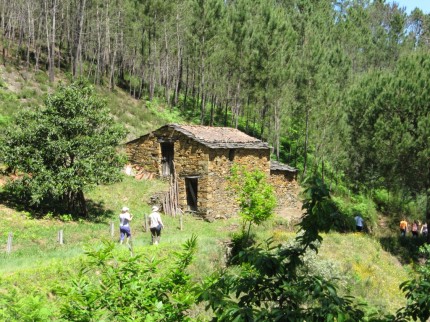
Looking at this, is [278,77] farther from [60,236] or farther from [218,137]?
[60,236]

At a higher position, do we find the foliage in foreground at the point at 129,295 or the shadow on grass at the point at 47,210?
the foliage in foreground at the point at 129,295

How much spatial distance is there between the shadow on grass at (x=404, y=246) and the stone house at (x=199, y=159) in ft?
27.4

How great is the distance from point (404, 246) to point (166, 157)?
48.6 feet

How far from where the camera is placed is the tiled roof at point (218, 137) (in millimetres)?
25105

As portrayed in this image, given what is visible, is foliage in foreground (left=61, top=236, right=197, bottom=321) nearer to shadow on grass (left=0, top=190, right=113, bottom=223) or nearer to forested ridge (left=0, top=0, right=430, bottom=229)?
shadow on grass (left=0, top=190, right=113, bottom=223)

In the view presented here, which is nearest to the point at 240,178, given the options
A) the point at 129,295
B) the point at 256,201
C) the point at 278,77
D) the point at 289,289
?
the point at 256,201

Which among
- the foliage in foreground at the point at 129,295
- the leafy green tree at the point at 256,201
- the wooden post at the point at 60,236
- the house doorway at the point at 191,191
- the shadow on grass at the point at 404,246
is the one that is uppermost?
the foliage in foreground at the point at 129,295

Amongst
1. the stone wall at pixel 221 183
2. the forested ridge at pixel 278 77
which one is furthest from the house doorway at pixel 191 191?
the forested ridge at pixel 278 77

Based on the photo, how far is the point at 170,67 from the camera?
193 feet

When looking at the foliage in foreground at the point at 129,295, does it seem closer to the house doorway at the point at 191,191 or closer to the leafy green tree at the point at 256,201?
the leafy green tree at the point at 256,201

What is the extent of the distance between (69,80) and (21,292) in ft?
107

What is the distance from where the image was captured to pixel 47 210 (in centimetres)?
1980

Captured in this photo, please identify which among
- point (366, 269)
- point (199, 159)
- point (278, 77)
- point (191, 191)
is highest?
point (278, 77)

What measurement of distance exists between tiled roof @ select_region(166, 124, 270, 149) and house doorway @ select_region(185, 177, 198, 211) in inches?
93.4
